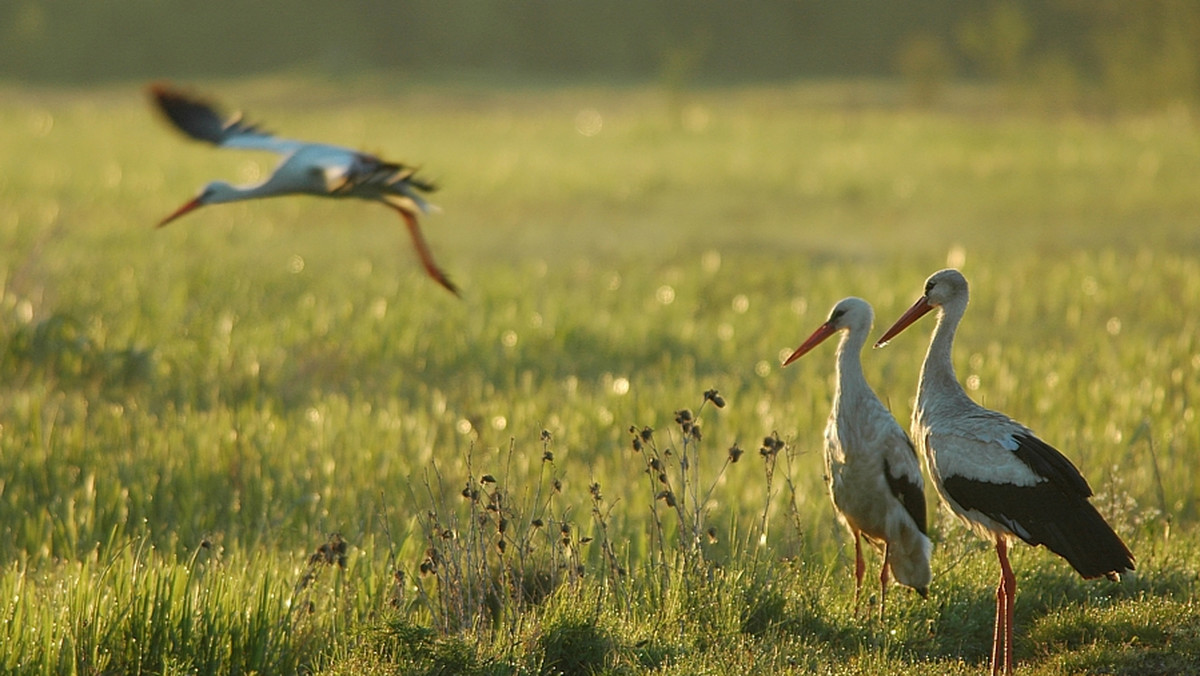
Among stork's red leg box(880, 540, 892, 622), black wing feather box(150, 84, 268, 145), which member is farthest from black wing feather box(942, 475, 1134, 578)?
black wing feather box(150, 84, 268, 145)

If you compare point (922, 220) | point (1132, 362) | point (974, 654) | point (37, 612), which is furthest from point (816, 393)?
point (922, 220)

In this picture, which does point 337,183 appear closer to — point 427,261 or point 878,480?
point 427,261

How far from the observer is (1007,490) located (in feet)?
16.5

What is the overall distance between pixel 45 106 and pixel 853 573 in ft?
152

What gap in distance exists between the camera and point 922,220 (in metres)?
21.2

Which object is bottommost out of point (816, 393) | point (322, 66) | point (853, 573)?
point (853, 573)

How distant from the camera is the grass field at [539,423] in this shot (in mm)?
5113

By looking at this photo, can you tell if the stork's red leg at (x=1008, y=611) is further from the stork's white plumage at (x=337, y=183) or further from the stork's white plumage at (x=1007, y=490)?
the stork's white plumage at (x=337, y=183)

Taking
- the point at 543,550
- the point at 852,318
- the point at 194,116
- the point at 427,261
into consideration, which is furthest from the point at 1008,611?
the point at 194,116

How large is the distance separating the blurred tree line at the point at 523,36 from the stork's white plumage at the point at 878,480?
195 ft

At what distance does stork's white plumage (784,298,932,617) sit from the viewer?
A: 5.53 m

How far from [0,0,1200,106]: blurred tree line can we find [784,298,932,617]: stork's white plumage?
59.3 m

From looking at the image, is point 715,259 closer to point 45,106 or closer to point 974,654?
point 974,654

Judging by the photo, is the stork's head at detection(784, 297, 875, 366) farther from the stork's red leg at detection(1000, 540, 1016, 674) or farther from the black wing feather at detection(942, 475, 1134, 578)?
the stork's red leg at detection(1000, 540, 1016, 674)
